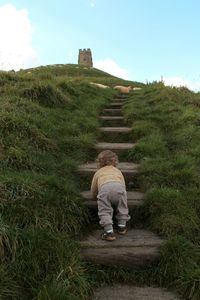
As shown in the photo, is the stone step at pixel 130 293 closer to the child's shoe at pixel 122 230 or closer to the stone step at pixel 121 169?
the child's shoe at pixel 122 230

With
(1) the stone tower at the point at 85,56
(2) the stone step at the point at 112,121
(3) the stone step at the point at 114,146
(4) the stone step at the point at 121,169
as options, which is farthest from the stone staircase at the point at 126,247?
(1) the stone tower at the point at 85,56

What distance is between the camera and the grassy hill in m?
4.64

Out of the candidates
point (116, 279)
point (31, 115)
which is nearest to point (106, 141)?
point (31, 115)

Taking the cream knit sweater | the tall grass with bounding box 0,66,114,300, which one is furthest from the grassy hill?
the cream knit sweater

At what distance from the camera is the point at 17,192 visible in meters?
5.59

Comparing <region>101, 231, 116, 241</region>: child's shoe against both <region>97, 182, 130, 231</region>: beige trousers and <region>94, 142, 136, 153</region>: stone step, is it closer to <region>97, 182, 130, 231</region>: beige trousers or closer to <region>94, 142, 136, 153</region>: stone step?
<region>97, 182, 130, 231</region>: beige trousers

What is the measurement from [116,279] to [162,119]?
20.3 feet

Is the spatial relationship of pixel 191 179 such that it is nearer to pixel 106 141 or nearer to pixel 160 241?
pixel 160 241

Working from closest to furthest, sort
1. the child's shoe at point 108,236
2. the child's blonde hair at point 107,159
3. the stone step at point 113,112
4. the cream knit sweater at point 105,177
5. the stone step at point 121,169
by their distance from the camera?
1. the child's shoe at point 108,236
2. the cream knit sweater at point 105,177
3. the child's blonde hair at point 107,159
4. the stone step at point 121,169
5. the stone step at point 113,112

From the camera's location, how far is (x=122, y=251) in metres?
5.29

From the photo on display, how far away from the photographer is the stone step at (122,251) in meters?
5.24

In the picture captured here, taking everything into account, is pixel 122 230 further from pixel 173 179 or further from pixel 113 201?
pixel 173 179

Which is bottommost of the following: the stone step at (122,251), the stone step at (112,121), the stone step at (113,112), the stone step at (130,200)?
the stone step at (122,251)

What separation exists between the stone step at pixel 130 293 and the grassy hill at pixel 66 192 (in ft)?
0.38
